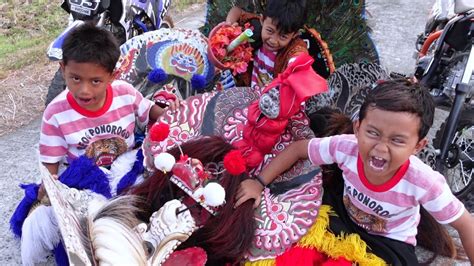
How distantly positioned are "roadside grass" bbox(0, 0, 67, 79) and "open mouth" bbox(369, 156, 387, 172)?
9.09 feet

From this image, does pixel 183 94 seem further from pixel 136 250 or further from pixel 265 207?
pixel 136 250

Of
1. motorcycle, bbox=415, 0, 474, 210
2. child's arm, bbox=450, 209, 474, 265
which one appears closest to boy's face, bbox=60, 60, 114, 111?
child's arm, bbox=450, 209, 474, 265

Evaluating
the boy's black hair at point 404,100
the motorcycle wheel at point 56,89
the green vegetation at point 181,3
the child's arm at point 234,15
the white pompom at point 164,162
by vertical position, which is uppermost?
the boy's black hair at point 404,100

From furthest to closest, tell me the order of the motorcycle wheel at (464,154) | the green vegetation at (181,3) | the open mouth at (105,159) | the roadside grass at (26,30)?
the green vegetation at (181,3) < the roadside grass at (26,30) < the motorcycle wheel at (464,154) < the open mouth at (105,159)

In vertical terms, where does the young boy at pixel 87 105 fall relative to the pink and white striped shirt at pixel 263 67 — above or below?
above

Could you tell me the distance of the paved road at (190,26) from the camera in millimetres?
2350

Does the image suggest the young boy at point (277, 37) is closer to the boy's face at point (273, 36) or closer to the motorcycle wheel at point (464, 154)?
the boy's face at point (273, 36)

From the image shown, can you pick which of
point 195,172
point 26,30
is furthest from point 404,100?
point 26,30

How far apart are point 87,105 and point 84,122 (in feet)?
0.21

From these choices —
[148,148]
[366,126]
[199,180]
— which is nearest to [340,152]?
[366,126]

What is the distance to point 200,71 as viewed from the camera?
2535mm

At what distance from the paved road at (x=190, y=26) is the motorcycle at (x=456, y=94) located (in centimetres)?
43

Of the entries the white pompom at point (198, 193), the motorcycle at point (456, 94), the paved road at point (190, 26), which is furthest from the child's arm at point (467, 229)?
the white pompom at point (198, 193)

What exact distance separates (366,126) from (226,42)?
1028mm
